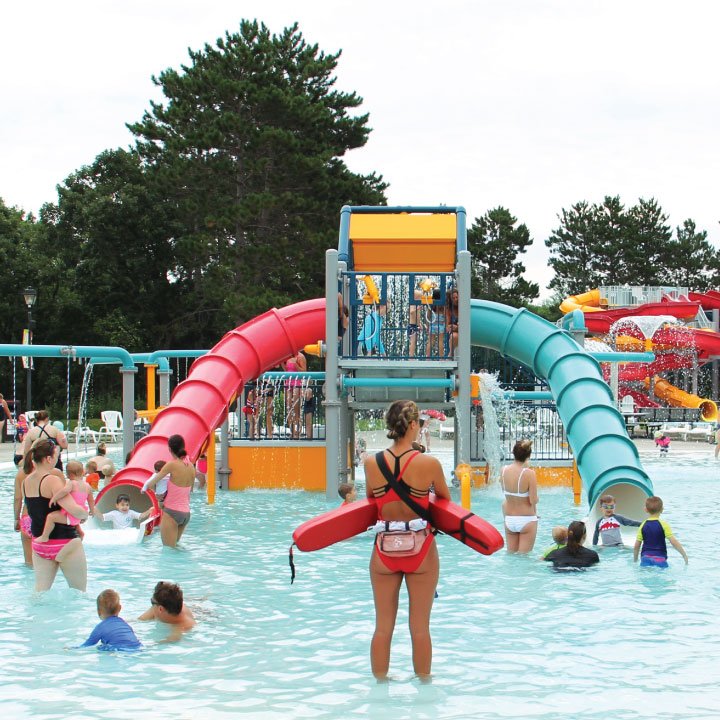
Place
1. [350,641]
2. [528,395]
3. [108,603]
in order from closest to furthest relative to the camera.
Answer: [108,603], [350,641], [528,395]

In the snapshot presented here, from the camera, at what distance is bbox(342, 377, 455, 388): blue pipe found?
1426 centimetres

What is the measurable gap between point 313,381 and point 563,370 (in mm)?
5595

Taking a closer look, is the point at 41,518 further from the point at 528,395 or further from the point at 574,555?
the point at 528,395

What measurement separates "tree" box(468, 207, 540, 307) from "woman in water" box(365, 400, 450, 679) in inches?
2092

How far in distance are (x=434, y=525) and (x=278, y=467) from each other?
1160 centimetres

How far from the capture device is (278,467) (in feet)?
56.9

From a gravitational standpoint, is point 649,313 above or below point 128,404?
above

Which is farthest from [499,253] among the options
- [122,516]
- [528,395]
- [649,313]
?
[122,516]

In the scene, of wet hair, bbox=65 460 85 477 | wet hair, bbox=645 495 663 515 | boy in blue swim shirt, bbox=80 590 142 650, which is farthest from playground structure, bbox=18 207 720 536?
boy in blue swim shirt, bbox=80 590 142 650

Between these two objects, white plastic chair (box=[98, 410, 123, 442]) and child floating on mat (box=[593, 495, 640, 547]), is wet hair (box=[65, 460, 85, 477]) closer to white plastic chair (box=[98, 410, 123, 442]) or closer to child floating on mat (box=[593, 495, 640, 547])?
child floating on mat (box=[593, 495, 640, 547])

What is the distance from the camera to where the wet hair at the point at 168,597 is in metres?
7.21

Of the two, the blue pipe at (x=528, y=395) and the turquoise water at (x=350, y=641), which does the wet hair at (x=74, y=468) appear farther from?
the blue pipe at (x=528, y=395)

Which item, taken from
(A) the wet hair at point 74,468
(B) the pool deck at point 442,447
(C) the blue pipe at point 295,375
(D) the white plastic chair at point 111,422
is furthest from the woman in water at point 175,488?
(D) the white plastic chair at point 111,422

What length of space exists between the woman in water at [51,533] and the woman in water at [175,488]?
2154 millimetres
